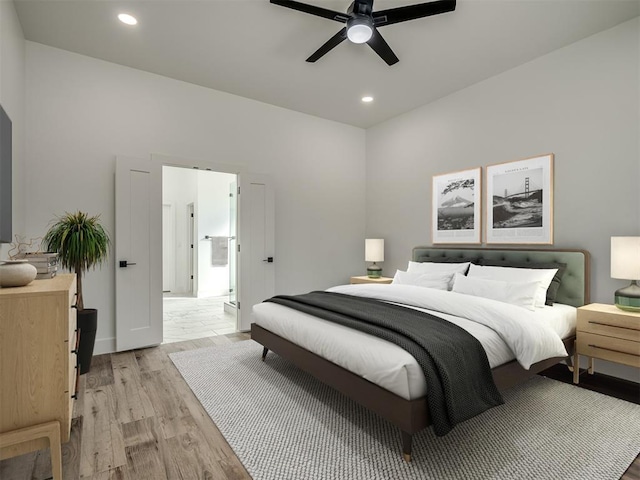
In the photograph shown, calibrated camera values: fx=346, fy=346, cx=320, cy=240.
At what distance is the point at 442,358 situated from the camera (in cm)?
191

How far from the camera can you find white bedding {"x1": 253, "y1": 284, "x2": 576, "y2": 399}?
1.87 metres

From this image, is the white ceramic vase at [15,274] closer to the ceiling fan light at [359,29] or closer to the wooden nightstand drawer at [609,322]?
the ceiling fan light at [359,29]

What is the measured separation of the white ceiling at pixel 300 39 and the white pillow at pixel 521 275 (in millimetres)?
2183

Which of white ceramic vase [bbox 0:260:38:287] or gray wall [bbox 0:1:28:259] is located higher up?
gray wall [bbox 0:1:28:259]

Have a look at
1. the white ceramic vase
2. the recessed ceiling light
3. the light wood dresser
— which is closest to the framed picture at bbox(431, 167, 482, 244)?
the recessed ceiling light

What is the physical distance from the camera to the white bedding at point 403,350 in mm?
1869

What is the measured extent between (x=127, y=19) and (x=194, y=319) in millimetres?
3873

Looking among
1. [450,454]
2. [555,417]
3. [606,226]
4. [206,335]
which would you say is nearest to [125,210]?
[206,335]

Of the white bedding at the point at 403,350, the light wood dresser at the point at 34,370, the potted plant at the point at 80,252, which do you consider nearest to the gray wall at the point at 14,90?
the potted plant at the point at 80,252

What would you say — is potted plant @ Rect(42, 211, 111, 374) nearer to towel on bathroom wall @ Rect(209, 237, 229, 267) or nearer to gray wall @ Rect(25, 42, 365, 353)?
gray wall @ Rect(25, 42, 365, 353)

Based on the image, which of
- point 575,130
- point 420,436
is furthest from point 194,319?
point 575,130

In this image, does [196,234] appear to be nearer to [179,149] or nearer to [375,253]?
[179,149]

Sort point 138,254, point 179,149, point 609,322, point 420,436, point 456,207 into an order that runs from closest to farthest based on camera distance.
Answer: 1. point 420,436
2. point 609,322
3. point 138,254
4. point 179,149
5. point 456,207

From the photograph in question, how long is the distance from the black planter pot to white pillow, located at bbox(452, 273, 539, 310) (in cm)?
338
